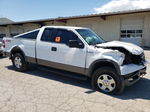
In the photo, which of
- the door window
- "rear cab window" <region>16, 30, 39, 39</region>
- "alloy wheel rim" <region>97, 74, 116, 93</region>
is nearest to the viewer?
"alloy wheel rim" <region>97, 74, 116, 93</region>

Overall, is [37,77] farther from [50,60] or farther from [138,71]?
[138,71]

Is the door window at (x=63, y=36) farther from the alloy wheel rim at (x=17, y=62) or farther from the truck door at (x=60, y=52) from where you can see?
the alloy wheel rim at (x=17, y=62)

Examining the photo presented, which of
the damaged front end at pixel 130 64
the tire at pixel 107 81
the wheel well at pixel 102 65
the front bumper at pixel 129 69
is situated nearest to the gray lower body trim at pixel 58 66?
the wheel well at pixel 102 65

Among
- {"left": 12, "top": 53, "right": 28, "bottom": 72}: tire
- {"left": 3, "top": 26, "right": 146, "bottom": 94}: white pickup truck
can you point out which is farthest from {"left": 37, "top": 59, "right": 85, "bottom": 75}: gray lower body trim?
{"left": 12, "top": 53, "right": 28, "bottom": 72}: tire

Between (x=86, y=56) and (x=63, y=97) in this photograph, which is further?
(x=86, y=56)

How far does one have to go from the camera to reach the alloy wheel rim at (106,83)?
4.20 m

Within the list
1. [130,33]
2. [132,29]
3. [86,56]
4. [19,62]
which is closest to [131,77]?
[86,56]

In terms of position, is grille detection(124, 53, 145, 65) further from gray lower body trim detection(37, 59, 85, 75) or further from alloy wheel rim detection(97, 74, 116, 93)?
gray lower body trim detection(37, 59, 85, 75)

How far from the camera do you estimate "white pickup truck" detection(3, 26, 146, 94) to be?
13.5 feet

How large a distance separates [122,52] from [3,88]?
3630mm

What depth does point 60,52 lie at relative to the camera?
504cm

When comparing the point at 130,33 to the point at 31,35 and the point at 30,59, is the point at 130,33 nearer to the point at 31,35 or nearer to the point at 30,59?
the point at 31,35

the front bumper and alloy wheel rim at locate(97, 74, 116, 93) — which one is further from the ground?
the front bumper

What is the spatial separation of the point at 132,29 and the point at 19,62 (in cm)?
1221
